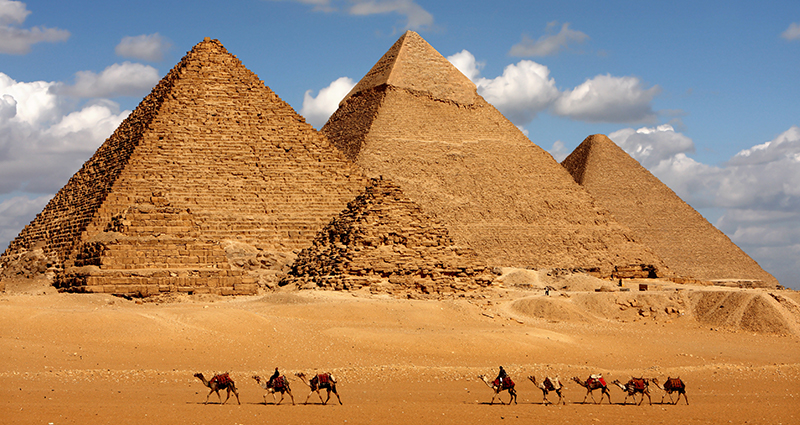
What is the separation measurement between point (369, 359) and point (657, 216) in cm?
5727

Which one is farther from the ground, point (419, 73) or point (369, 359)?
point (419, 73)

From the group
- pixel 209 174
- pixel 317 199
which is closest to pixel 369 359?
pixel 317 199

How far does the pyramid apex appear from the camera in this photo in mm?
58219

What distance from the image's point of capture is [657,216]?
69188 millimetres

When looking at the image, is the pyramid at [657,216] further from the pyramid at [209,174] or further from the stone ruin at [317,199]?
the pyramid at [209,174]

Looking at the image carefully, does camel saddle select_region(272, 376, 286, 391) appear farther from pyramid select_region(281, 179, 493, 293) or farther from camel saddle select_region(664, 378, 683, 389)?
pyramid select_region(281, 179, 493, 293)

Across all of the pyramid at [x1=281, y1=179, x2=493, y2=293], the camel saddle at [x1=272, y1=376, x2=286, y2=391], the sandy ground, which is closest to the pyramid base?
the sandy ground

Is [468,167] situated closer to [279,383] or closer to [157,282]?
[157,282]

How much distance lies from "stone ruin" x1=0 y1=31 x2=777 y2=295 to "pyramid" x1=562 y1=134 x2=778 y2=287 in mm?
918

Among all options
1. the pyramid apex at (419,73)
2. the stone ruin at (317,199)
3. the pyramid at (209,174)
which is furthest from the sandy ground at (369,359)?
the pyramid apex at (419,73)

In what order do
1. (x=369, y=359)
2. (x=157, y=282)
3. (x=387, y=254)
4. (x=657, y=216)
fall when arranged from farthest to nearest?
(x=657, y=216) < (x=387, y=254) < (x=157, y=282) < (x=369, y=359)

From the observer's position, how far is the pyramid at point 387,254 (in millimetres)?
24359

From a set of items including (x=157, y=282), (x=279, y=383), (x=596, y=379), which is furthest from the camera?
(x=157, y=282)

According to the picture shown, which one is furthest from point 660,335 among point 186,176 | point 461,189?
point 461,189
